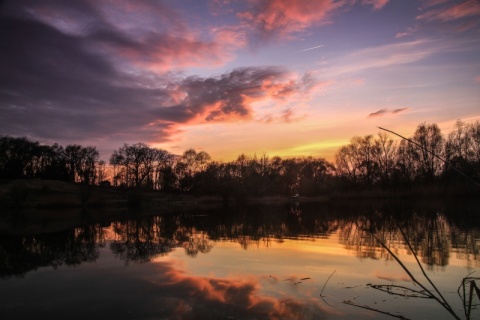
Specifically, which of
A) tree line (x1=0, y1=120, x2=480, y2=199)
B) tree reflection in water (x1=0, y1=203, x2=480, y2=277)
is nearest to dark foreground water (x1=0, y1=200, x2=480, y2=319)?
tree reflection in water (x1=0, y1=203, x2=480, y2=277)

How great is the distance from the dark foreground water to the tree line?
→ 2476 inches

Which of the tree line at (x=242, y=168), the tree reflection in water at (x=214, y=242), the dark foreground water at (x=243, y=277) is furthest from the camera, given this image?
the tree line at (x=242, y=168)

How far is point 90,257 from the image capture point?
624 inches

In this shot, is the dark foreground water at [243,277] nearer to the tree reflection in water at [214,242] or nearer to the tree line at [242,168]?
the tree reflection in water at [214,242]

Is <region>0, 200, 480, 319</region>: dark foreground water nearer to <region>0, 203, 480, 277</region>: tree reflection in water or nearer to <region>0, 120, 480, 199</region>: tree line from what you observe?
<region>0, 203, 480, 277</region>: tree reflection in water

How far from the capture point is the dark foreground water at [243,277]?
8.12 metres

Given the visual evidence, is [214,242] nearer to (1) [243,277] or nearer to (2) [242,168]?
(1) [243,277]

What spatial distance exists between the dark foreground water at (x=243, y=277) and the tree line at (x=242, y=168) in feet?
206

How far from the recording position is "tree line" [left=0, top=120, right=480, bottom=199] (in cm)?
7688

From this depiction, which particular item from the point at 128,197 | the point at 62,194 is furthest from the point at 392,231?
the point at 62,194

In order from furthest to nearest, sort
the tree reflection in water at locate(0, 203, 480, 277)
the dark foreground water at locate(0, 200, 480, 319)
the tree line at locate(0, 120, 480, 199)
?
the tree line at locate(0, 120, 480, 199), the tree reflection in water at locate(0, 203, 480, 277), the dark foreground water at locate(0, 200, 480, 319)

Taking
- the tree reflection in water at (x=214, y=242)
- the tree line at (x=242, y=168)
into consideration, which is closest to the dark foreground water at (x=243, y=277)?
the tree reflection in water at (x=214, y=242)

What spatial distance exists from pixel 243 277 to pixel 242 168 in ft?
380

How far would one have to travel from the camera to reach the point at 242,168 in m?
127
